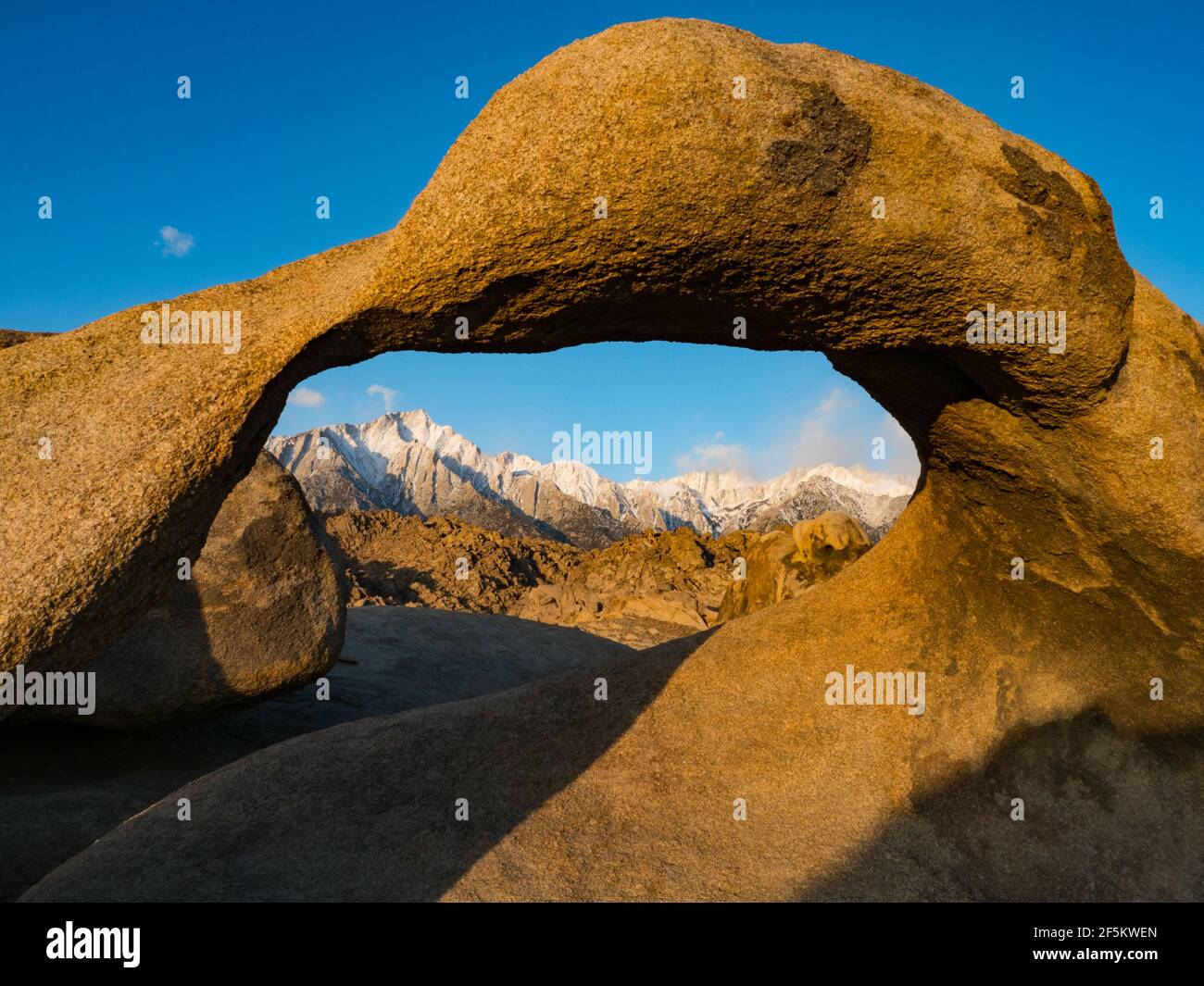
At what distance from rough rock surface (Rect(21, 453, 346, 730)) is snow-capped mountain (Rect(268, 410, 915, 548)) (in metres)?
33.1

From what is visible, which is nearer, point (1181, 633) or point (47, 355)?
point (47, 355)

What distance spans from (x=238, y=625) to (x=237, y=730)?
168cm

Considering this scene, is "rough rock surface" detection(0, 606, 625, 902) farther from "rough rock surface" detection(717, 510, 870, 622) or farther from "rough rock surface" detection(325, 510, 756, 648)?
"rough rock surface" detection(325, 510, 756, 648)

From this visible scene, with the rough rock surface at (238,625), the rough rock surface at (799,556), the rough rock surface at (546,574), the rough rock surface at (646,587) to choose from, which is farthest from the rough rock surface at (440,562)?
the rough rock surface at (238,625)

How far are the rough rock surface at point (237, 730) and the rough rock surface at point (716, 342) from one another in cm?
119

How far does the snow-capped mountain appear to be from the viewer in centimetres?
4616

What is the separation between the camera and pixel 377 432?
7650cm

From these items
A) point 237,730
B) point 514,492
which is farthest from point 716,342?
point 514,492

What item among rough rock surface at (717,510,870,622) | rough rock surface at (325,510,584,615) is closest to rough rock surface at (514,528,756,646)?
rough rock surface at (325,510,584,615)

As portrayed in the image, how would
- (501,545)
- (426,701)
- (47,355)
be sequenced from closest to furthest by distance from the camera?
(47,355), (426,701), (501,545)

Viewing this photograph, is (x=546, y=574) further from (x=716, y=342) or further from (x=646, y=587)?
(x=716, y=342)
